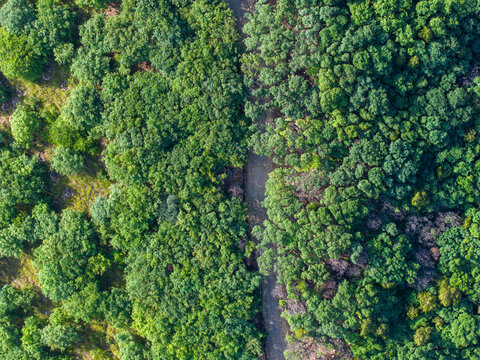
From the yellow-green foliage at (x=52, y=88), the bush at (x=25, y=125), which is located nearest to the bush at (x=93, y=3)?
the yellow-green foliage at (x=52, y=88)

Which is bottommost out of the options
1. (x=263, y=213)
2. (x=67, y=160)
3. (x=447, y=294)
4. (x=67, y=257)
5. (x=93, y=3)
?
(x=447, y=294)

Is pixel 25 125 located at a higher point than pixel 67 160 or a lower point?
higher

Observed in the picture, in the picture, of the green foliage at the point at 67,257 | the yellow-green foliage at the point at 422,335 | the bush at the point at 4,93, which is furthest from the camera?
the bush at the point at 4,93

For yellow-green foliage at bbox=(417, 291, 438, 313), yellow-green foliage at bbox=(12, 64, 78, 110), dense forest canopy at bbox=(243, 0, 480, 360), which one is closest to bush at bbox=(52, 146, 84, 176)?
yellow-green foliage at bbox=(12, 64, 78, 110)

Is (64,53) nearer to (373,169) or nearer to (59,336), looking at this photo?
(59,336)

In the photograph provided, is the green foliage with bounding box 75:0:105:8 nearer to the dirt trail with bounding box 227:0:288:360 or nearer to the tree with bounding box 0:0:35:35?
the tree with bounding box 0:0:35:35

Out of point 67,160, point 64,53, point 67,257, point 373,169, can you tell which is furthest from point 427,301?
point 64,53

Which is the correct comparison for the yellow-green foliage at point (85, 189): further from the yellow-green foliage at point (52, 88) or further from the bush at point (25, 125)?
the yellow-green foliage at point (52, 88)
